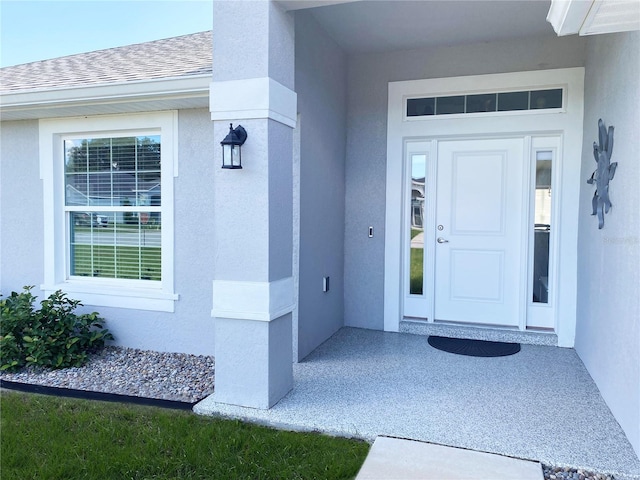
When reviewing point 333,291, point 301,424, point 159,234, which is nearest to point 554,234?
point 333,291

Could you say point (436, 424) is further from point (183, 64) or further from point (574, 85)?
point (183, 64)

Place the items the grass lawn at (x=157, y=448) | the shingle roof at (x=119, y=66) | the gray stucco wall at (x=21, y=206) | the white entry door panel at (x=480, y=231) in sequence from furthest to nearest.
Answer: the gray stucco wall at (x=21, y=206), the white entry door panel at (x=480, y=231), the shingle roof at (x=119, y=66), the grass lawn at (x=157, y=448)

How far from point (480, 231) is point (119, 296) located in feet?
12.8

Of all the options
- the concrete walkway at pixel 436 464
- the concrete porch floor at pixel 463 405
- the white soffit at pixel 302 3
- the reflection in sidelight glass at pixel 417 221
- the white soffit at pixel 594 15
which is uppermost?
the white soffit at pixel 302 3

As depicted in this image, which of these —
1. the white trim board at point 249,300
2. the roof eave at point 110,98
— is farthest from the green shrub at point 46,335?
the white trim board at point 249,300

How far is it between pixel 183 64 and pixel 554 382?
4.48m

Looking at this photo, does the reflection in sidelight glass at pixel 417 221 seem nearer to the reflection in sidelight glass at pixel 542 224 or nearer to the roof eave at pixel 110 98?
the reflection in sidelight glass at pixel 542 224

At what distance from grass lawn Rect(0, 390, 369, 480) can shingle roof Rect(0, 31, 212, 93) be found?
2841 millimetres

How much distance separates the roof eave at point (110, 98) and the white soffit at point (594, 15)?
270 centimetres

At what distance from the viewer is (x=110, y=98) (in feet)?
14.5

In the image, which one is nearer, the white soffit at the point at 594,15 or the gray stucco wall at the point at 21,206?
the white soffit at the point at 594,15

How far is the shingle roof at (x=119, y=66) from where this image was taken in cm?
460

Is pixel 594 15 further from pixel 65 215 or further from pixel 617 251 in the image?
pixel 65 215

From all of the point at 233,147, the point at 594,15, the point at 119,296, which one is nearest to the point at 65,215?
the point at 119,296
